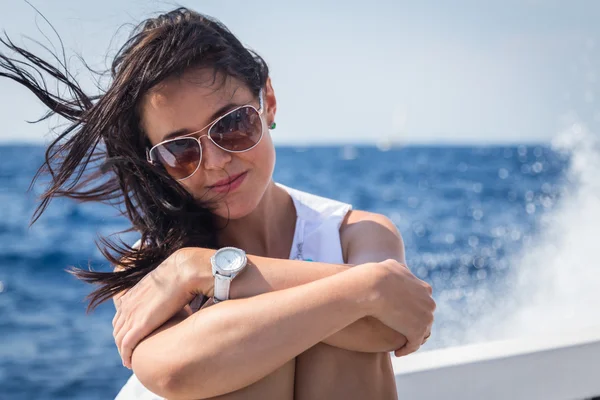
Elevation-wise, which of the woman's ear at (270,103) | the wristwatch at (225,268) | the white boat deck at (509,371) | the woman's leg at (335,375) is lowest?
the white boat deck at (509,371)

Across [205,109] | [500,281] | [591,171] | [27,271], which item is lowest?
[27,271]

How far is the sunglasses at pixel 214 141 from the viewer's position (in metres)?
1.80

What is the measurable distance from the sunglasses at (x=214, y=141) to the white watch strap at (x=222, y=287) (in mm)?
373

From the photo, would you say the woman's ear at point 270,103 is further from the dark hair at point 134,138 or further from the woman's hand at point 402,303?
the woman's hand at point 402,303

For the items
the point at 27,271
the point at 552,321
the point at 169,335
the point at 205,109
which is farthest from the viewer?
the point at 27,271

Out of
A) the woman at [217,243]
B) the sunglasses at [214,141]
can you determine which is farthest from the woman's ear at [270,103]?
the sunglasses at [214,141]

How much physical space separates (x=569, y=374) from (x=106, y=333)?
607cm

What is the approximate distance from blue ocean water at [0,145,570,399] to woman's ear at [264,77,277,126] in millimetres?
757

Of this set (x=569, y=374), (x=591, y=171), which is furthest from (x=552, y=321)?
(x=591, y=171)

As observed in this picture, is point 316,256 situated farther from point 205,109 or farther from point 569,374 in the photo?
point 569,374

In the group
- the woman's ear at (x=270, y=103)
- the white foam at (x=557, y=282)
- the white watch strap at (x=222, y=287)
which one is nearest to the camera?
the white watch strap at (x=222, y=287)

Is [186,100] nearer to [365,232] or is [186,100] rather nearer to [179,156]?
[179,156]

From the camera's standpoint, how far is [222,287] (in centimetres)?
164

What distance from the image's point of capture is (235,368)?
1.49 meters
